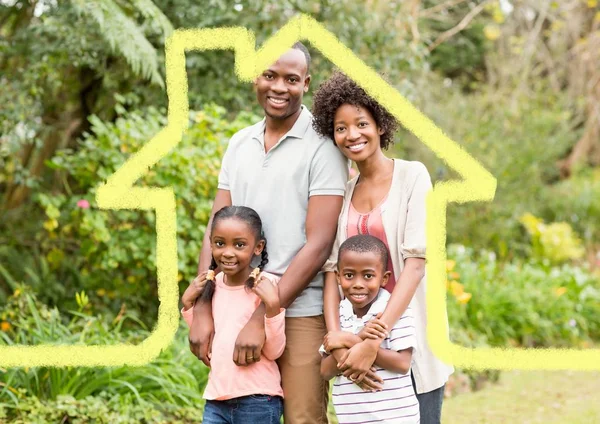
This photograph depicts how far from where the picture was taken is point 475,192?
9.94 ft

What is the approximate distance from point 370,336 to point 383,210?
1.43 feet

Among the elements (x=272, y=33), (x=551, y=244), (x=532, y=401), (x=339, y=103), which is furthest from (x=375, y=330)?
(x=551, y=244)

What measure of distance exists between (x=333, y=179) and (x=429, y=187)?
0.33 m

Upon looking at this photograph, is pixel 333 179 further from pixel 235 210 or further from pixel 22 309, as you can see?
pixel 22 309

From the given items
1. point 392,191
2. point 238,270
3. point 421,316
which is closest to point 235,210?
point 238,270

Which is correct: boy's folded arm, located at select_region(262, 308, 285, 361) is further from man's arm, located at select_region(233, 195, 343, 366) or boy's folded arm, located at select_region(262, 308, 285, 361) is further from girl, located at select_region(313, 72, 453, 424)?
girl, located at select_region(313, 72, 453, 424)

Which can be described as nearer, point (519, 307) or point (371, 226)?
point (371, 226)

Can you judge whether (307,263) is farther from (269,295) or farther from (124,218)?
(124,218)

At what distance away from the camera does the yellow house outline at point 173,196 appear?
9.10 ft

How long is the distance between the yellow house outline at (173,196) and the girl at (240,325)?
0.47m

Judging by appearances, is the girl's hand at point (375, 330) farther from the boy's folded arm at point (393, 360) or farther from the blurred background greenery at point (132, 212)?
the blurred background greenery at point (132, 212)

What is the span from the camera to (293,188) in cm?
277

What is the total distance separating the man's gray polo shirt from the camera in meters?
2.76

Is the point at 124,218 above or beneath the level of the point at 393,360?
above
